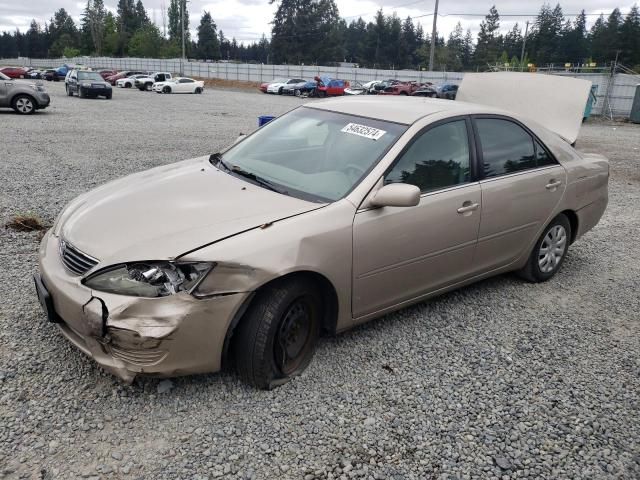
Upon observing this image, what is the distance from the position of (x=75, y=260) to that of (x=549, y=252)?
12.7 feet

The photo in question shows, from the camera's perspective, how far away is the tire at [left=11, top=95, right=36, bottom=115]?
16.9 meters

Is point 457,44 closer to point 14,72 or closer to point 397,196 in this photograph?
point 14,72

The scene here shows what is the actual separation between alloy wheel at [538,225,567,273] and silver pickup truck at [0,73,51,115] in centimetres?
1720

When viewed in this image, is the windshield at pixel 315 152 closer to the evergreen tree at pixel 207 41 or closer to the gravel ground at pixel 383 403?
the gravel ground at pixel 383 403

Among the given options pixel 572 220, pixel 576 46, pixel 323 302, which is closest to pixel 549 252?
pixel 572 220

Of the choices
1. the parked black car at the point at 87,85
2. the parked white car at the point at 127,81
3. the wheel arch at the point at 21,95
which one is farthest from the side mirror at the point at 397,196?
the parked white car at the point at 127,81

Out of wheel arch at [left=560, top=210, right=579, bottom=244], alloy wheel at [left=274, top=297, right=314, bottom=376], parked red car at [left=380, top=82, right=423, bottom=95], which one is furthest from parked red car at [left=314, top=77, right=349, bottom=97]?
alloy wheel at [left=274, top=297, right=314, bottom=376]

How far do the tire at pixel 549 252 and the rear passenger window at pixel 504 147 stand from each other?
0.68 metres

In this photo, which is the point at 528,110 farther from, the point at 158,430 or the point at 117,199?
the point at 158,430

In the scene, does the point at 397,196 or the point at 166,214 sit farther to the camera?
the point at 397,196

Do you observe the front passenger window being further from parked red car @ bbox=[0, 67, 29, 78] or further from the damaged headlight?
parked red car @ bbox=[0, 67, 29, 78]

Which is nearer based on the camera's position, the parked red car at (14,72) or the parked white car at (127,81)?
the parked white car at (127,81)

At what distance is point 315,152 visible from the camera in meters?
3.71

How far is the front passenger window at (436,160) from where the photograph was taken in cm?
350
